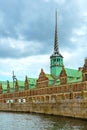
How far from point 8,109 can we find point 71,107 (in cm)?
4323

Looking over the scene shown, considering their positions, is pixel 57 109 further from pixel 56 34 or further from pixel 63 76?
pixel 56 34

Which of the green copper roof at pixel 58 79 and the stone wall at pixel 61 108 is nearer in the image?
the stone wall at pixel 61 108

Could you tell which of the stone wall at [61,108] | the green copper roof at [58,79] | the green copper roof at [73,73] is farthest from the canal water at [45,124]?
the green copper roof at [73,73]

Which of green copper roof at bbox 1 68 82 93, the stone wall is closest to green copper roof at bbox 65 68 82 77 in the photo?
green copper roof at bbox 1 68 82 93

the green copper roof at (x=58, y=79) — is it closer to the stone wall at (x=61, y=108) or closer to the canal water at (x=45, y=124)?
the stone wall at (x=61, y=108)

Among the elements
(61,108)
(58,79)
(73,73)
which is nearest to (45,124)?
(61,108)

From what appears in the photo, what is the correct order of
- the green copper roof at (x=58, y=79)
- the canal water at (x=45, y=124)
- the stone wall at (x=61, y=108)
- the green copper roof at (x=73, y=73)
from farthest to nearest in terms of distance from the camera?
1. the green copper roof at (x=73, y=73)
2. the green copper roof at (x=58, y=79)
3. the stone wall at (x=61, y=108)
4. the canal water at (x=45, y=124)

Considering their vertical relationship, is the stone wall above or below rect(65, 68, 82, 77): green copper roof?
below

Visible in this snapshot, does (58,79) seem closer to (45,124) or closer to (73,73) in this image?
(73,73)

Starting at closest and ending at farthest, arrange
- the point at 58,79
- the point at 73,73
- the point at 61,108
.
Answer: the point at 61,108
the point at 73,73
the point at 58,79

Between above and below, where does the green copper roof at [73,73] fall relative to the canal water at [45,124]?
above

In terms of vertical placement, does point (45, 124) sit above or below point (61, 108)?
below

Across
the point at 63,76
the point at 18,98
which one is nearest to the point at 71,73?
the point at 63,76

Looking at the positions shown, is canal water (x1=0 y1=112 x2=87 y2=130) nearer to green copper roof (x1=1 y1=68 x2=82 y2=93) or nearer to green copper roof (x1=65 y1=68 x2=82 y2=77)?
green copper roof (x1=1 y1=68 x2=82 y2=93)
